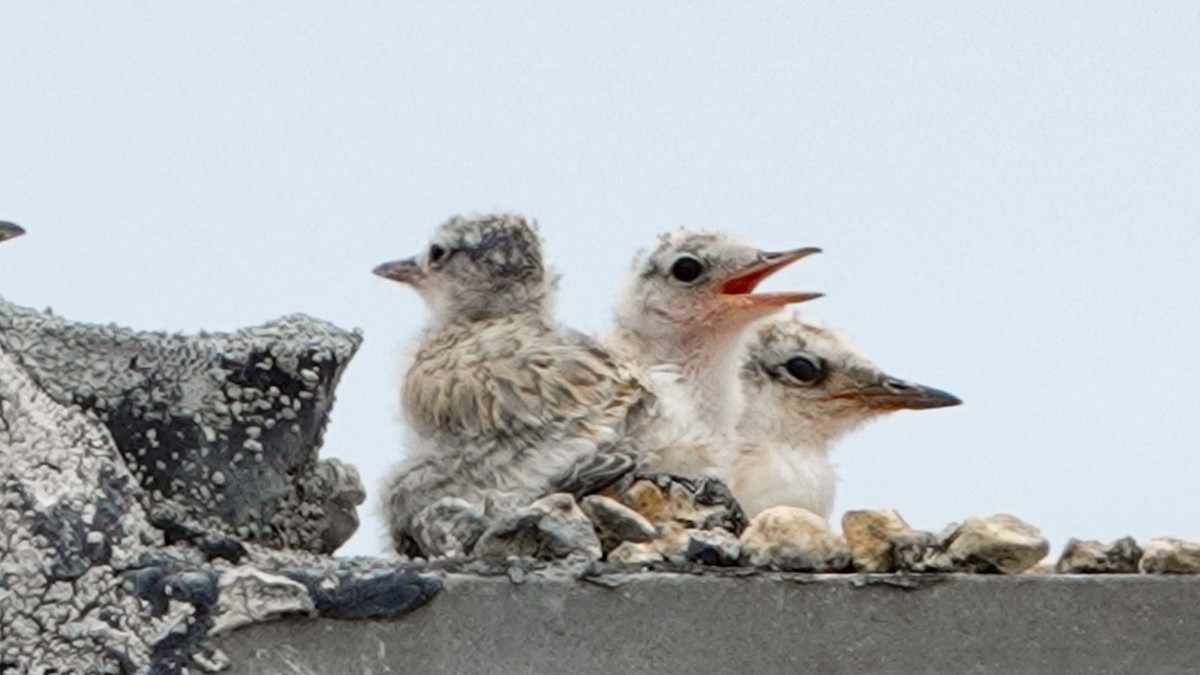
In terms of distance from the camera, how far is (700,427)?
4.77 meters

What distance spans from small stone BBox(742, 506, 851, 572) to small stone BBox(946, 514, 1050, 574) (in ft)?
0.47

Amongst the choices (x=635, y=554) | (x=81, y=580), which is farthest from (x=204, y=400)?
(x=635, y=554)

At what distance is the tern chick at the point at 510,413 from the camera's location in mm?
4273

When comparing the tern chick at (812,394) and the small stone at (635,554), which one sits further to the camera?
Result: the tern chick at (812,394)

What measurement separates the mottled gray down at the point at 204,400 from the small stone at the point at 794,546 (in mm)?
653

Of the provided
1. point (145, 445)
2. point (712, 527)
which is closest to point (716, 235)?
point (712, 527)

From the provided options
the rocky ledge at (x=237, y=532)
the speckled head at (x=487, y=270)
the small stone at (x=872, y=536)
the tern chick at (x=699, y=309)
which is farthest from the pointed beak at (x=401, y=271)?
the small stone at (x=872, y=536)

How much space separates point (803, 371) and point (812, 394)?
0.05 metres

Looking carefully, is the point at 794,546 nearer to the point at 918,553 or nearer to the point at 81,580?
the point at 918,553

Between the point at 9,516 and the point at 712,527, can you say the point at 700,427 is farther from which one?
the point at 9,516

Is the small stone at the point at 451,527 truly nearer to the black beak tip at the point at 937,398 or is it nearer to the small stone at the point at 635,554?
the small stone at the point at 635,554

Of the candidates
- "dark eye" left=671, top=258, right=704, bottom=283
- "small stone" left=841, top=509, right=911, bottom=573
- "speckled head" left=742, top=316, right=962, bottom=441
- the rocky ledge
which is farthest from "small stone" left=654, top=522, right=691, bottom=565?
"dark eye" left=671, top=258, right=704, bottom=283

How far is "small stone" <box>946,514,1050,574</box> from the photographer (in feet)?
11.0

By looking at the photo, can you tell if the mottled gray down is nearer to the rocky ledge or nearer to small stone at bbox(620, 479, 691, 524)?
the rocky ledge
